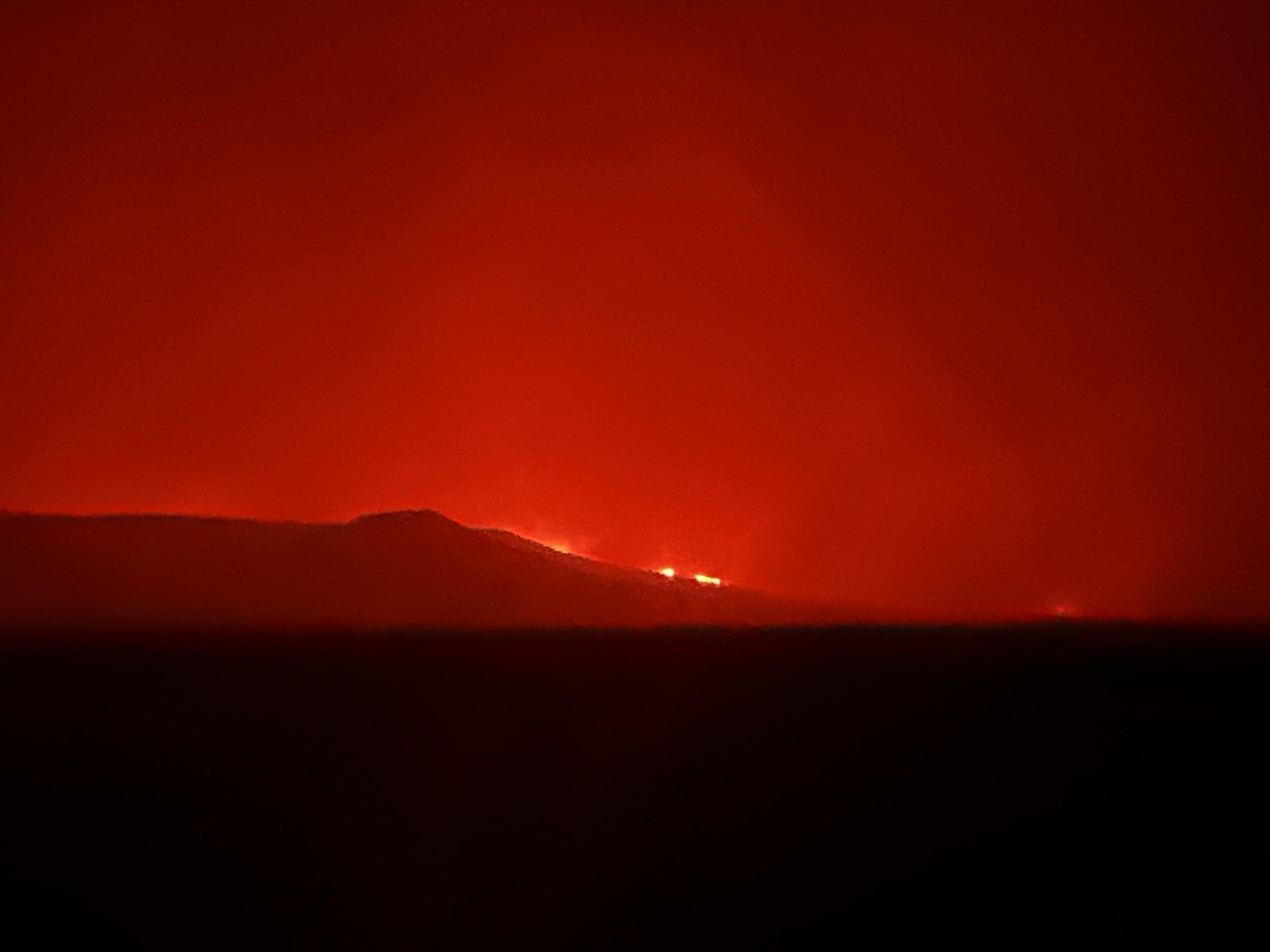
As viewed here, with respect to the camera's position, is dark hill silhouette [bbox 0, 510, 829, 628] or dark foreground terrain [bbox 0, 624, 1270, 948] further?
dark hill silhouette [bbox 0, 510, 829, 628]

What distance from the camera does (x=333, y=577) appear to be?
106 inches

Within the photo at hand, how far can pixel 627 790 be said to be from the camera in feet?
4.71

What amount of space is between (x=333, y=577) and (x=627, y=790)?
149 cm

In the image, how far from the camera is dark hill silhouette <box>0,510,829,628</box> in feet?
7.88

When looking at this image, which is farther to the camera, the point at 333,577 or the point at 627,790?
the point at 333,577

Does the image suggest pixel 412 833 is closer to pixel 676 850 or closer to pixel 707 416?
pixel 676 850

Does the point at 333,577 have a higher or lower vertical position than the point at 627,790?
higher

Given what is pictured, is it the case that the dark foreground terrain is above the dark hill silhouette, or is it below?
below

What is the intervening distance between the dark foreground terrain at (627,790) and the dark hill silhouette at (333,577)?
670 millimetres

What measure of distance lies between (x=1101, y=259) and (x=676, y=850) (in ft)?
8.56

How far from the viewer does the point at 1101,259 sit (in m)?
3.23

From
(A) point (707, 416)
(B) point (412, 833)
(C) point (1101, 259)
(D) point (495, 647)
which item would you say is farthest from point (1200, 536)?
(B) point (412, 833)

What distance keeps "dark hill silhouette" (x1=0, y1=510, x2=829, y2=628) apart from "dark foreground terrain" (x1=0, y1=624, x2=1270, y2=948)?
0.67m

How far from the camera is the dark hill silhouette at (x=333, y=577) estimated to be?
2.40 meters
